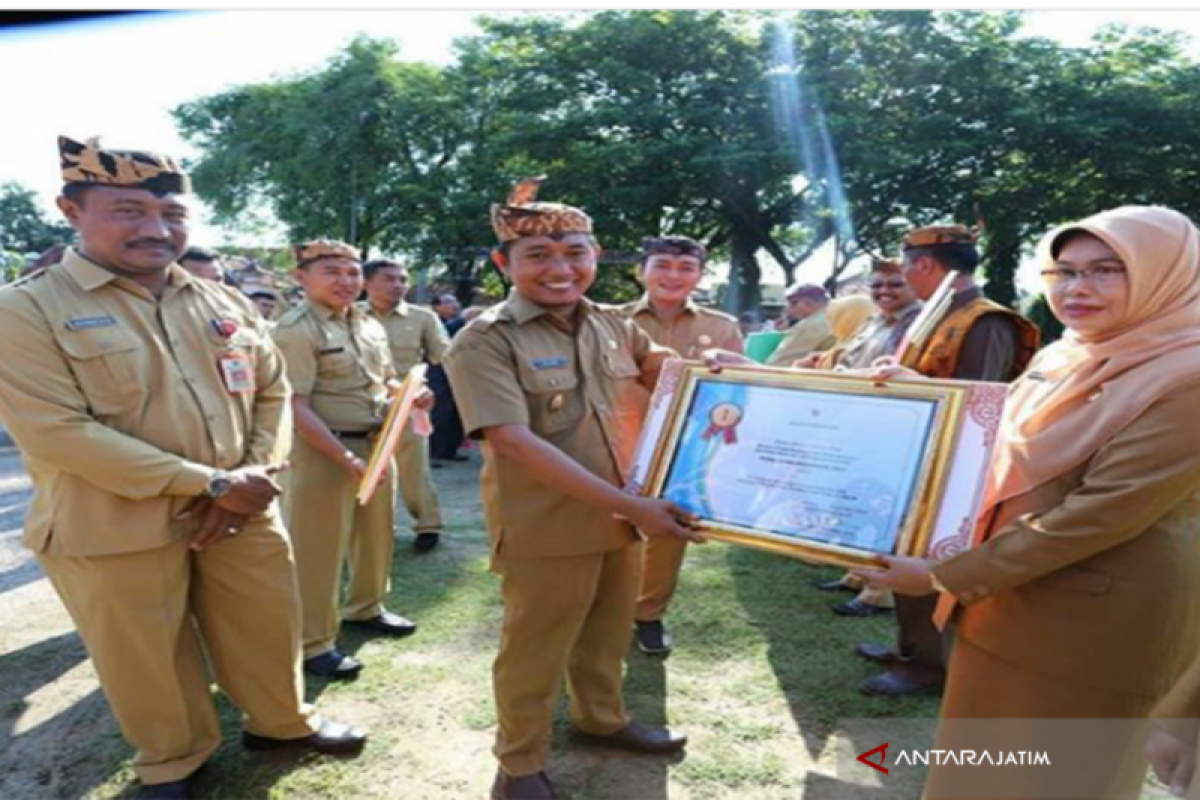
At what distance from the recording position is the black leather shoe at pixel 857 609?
14.7 ft

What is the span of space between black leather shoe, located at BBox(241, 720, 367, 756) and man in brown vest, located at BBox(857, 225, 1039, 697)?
225cm

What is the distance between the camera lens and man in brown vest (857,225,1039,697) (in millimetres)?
3342

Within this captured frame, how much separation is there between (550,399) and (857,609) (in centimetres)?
279

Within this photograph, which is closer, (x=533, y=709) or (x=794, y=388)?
(x=794, y=388)

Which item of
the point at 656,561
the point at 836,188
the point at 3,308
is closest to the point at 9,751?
the point at 3,308

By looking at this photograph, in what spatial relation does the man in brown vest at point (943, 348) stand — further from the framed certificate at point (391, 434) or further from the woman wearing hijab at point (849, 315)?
the framed certificate at point (391, 434)

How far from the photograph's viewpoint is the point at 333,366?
13.0 feet

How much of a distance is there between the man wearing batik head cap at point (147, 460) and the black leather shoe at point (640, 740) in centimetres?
126

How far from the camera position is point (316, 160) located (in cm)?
2384

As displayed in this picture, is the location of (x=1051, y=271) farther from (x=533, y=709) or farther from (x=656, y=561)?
(x=656, y=561)

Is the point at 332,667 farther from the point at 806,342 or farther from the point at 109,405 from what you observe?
the point at 806,342

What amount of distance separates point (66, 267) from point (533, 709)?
2.13m

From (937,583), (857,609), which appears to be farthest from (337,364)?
(857,609)

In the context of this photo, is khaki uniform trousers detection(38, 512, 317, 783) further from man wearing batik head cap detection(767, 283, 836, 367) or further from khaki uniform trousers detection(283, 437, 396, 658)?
man wearing batik head cap detection(767, 283, 836, 367)
